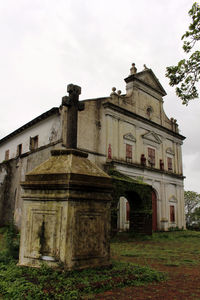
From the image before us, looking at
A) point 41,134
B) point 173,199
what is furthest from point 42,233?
point 173,199

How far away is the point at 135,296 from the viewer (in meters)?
3.11

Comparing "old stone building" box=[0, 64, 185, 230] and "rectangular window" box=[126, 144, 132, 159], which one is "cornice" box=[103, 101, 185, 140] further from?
"rectangular window" box=[126, 144, 132, 159]

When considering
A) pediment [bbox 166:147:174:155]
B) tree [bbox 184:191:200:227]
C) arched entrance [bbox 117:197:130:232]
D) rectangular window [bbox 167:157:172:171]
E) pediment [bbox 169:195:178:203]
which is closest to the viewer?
arched entrance [bbox 117:197:130:232]

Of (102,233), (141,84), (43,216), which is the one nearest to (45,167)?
(43,216)

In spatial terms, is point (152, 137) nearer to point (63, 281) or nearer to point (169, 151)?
point (169, 151)

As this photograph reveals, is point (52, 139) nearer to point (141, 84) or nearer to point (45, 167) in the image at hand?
point (141, 84)

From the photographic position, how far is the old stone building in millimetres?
15359

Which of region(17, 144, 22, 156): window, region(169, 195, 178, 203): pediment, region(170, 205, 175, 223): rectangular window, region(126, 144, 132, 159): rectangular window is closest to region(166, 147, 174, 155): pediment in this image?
region(169, 195, 178, 203): pediment

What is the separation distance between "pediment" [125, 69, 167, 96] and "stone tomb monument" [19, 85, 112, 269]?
55.2 feet

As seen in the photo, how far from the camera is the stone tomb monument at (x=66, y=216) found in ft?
11.9

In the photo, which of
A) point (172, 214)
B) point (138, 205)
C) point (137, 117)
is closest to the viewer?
point (138, 205)

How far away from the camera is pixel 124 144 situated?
17.7m

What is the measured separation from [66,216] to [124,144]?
14.3 m

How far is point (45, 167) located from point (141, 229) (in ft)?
33.9
